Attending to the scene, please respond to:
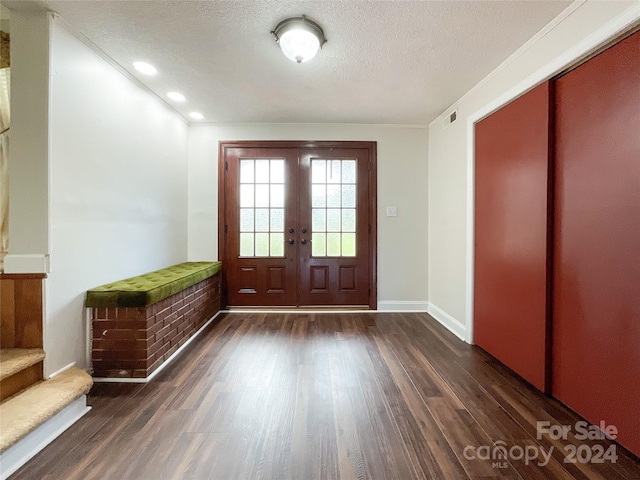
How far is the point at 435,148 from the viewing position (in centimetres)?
366

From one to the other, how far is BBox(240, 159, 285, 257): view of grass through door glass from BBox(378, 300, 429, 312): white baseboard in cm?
154

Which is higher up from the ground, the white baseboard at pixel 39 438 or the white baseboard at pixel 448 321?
the white baseboard at pixel 448 321

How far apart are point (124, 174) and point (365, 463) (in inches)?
110

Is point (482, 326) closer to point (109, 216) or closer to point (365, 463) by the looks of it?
point (365, 463)

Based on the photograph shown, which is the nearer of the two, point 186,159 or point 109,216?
point 109,216

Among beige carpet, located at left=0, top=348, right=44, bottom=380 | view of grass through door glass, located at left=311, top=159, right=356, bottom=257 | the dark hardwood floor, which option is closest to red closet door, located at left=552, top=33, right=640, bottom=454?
the dark hardwood floor

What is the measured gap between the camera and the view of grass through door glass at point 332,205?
12.7ft

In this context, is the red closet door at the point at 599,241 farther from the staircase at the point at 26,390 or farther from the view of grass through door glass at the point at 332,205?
the staircase at the point at 26,390

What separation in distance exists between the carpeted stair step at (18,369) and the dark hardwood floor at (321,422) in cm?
38

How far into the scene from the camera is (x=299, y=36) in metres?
1.89

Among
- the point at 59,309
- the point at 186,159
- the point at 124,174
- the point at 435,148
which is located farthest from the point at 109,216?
the point at 435,148

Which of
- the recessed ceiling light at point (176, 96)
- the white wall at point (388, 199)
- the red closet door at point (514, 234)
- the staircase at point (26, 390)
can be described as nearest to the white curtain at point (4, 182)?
the staircase at point (26, 390)

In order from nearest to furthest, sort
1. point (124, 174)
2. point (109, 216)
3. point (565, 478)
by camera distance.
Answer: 1. point (565, 478)
2. point (109, 216)
3. point (124, 174)

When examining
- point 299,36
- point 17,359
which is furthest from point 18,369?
point 299,36
